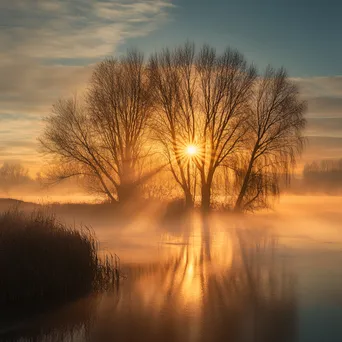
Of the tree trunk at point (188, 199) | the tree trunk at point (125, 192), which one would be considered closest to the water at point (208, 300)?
the tree trunk at point (188, 199)

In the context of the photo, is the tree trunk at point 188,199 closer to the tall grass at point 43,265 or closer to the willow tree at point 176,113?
the willow tree at point 176,113

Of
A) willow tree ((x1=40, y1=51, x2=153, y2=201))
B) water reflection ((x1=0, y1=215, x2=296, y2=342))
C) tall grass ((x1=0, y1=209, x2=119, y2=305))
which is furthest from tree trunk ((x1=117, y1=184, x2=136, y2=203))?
tall grass ((x1=0, y1=209, x2=119, y2=305))

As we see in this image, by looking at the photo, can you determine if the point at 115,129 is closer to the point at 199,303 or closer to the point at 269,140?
the point at 269,140

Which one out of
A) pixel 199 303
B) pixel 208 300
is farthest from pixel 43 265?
pixel 208 300

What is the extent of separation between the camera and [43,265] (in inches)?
514

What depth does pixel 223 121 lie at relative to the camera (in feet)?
113

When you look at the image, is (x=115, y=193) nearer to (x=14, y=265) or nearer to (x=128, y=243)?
(x=128, y=243)

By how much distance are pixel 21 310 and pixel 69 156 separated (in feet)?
81.1

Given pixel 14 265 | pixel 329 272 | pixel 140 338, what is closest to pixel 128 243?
pixel 329 272

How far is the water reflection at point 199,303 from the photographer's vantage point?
10.6 m

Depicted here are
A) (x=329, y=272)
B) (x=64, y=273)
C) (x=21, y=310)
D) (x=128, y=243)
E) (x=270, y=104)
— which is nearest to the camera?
(x=21, y=310)

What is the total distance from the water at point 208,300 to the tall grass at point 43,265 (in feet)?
2.40

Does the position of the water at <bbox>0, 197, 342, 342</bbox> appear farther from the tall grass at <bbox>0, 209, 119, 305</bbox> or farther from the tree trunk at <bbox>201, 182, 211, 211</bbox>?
the tree trunk at <bbox>201, 182, 211, 211</bbox>

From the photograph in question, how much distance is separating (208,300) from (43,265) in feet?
14.2
